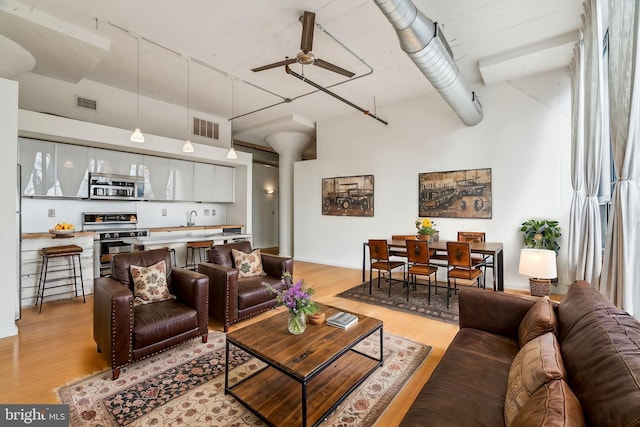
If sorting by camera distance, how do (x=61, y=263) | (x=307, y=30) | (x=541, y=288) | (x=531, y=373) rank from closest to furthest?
(x=531, y=373) < (x=307, y=30) < (x=541, y=288) < (x=61, y=263)

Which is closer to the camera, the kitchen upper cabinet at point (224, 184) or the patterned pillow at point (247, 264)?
the patterned pillow at point (247, 264)

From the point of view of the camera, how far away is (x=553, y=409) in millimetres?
885

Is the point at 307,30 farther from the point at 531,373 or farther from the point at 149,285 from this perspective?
the point at 531,373

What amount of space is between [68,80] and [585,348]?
22.1 ft

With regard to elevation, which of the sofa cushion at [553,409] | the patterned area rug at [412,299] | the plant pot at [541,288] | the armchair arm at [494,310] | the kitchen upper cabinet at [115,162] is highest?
the kitchen upper cabinet at [115,162]

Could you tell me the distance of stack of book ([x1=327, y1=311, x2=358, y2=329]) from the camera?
89.2 inches

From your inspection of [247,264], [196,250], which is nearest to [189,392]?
[247,264]

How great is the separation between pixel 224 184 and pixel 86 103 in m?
2.90

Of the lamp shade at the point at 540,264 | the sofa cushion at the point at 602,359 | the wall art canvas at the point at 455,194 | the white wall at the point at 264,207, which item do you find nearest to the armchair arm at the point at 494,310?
the sofa cushion at the point at 602,359

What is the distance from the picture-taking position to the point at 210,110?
6.37 meters

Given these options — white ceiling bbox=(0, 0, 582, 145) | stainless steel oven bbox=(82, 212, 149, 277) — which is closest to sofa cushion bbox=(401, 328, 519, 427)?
white ceiling bbox=(0, 0, 582, 145)

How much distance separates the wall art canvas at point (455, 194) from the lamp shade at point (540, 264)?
1.97 m

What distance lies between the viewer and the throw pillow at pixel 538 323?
1.62 meters

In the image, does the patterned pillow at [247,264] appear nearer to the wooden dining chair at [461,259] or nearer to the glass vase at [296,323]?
the glass vase at [296,323]
